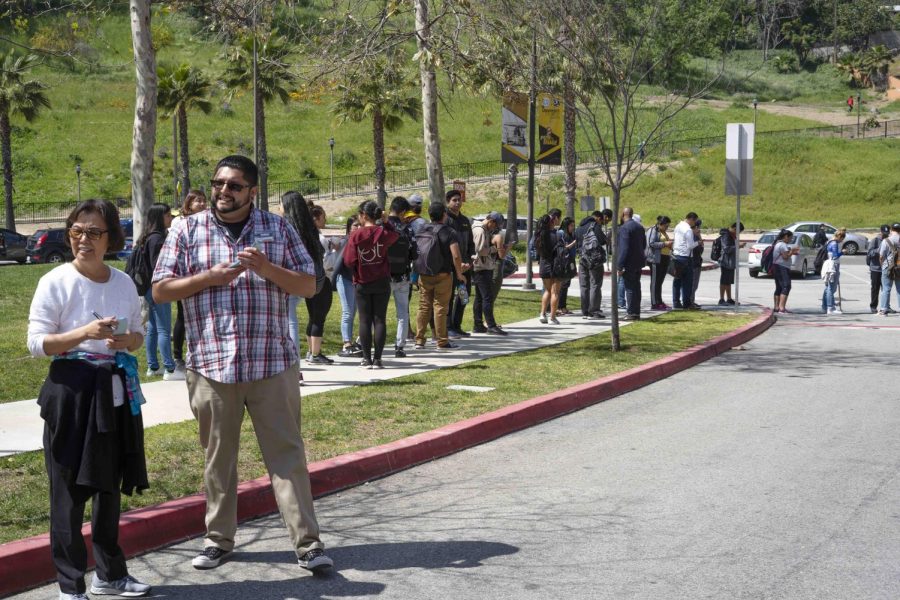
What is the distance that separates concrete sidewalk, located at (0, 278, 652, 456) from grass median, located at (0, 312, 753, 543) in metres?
0.36

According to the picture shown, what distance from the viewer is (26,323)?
16750 mm

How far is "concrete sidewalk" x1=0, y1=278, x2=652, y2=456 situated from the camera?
29.4ft

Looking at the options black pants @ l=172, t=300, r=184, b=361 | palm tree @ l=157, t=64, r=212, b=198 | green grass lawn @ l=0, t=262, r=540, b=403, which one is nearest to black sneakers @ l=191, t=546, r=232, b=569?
green grass lawn @ l=0, t=262, r=540, b=403

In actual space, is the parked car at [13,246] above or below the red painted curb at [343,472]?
above

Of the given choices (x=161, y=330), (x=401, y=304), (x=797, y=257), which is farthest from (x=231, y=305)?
(x=797, y=257)

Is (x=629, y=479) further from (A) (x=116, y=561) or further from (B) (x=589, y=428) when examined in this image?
(A) (x=116, y=561)

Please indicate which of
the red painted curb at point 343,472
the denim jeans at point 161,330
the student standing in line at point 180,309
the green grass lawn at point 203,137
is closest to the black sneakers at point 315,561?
the red painted curb at point 343,472

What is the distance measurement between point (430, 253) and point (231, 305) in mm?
8639

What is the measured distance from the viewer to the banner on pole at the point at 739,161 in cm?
1981

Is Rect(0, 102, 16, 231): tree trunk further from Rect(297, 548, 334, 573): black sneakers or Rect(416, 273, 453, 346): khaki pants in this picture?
Rect(297, 548, 334, 573): black sneakers

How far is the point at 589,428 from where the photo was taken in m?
10.0

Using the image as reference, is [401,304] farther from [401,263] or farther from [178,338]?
[178,338]

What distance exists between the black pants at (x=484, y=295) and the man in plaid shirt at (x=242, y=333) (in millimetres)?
10262

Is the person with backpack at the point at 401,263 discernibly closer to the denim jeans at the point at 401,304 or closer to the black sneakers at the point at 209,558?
the denim jeans at the point at 401,304
